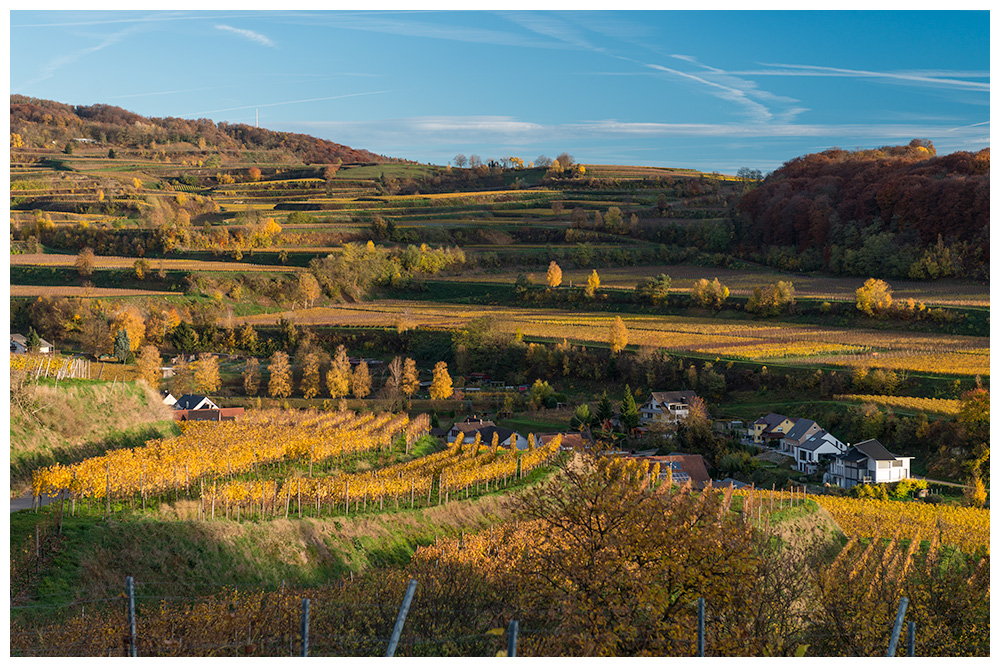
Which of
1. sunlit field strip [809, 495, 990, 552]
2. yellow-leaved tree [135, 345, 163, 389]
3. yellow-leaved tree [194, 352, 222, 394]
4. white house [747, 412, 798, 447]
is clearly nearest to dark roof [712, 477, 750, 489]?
sunlit field strip [809, 495, 990, 552]

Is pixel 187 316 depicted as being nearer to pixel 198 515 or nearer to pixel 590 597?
pixel 198 515

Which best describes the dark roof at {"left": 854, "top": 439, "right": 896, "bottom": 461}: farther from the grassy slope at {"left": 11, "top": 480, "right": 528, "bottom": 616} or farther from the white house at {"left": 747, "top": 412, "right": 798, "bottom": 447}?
the grassy slope at {"left": 11, "top": 480, "right": 528, "bottom": 616}

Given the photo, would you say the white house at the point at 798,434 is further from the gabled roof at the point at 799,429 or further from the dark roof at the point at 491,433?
the dark roof at the point at 491,433

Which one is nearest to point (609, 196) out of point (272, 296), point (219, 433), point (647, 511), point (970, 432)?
point (272, 296)

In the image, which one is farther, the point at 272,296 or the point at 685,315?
the point at 272,296

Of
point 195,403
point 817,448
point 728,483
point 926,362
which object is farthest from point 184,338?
point 926,362

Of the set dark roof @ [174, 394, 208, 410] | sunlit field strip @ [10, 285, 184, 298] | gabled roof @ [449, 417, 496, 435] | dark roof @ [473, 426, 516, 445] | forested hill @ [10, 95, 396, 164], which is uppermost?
forested hill @ [10, 95, 396, 164]
